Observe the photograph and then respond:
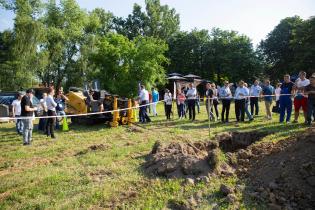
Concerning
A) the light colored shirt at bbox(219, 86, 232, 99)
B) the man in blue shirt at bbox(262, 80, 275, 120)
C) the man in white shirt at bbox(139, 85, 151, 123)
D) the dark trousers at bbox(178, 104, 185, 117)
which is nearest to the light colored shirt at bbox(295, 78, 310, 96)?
the man in blue shirt at bbox(262, 80, 275, 120)

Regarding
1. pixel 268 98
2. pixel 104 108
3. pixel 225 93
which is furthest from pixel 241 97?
pixel 104 108

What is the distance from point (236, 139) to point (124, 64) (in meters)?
27.1

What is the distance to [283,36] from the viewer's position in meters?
51.6

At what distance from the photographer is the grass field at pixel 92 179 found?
5582mm

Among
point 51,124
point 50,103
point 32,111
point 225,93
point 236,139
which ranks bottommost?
point 236,139

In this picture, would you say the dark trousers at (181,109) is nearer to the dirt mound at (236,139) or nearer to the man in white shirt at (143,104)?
the man in white shirt at (143,104)

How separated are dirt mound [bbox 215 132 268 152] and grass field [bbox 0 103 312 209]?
0.63 m

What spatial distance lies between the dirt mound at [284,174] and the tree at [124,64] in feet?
93.8

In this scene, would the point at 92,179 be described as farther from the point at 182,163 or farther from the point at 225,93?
the point at 225,93

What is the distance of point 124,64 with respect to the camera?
118 ft

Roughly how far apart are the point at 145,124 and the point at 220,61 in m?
39.8

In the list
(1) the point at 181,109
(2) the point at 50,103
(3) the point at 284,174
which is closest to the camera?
(3) the point at 284,174

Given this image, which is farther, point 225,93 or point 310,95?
point 225,93

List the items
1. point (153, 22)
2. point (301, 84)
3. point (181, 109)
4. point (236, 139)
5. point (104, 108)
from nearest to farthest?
1. point (236, 139)
2. point (301, 84)
3. point (104, 108)
4. point (181, 109)
5. point (153, 22)
